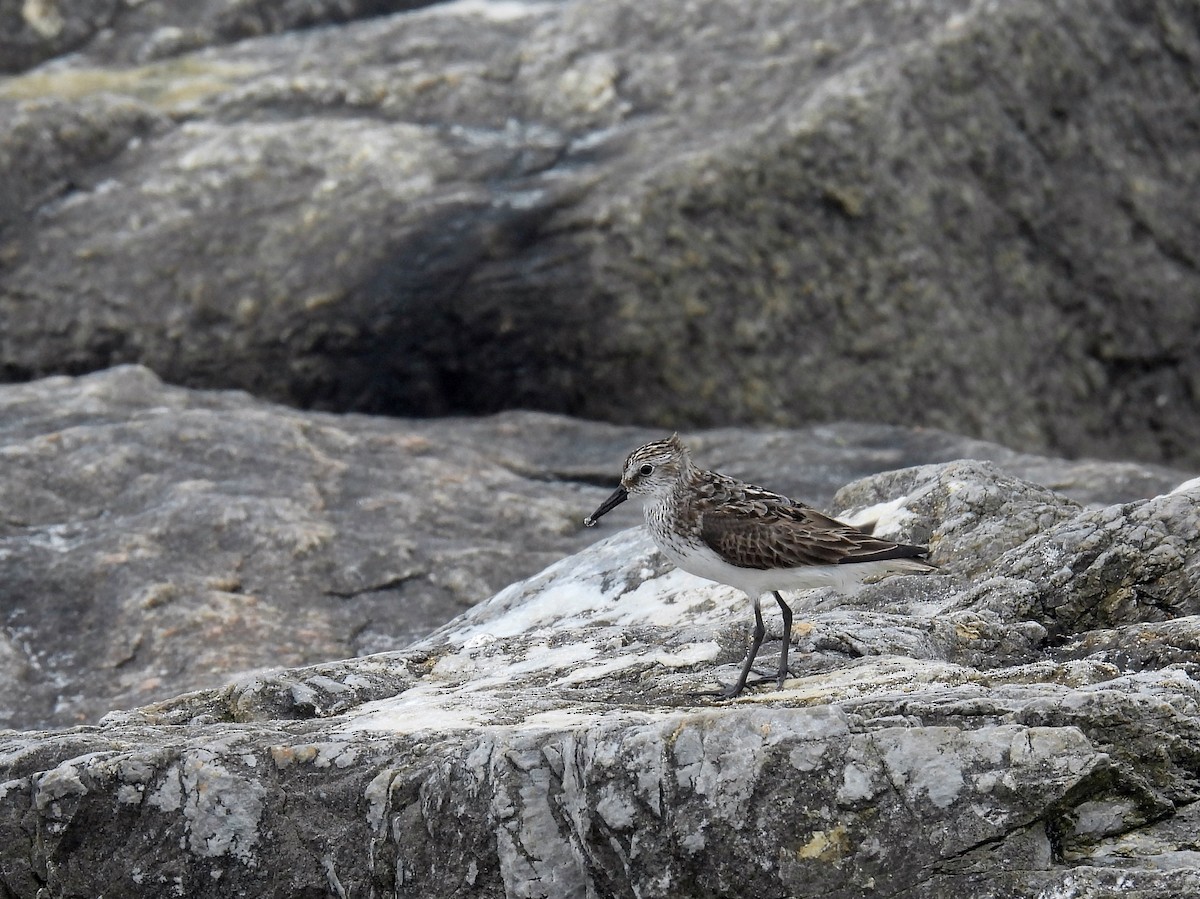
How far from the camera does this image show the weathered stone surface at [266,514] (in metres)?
10.8

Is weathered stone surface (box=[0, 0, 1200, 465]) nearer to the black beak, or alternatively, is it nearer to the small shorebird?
the black beak

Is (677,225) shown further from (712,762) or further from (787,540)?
(712,762)

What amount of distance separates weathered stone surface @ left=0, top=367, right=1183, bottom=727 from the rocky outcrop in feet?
4.32

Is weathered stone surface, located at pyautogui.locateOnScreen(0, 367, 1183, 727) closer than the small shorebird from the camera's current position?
No

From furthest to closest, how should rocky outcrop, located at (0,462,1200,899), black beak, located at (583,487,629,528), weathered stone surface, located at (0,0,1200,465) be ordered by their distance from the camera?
1. weathered stone surface, located at (0,0,1200,465)
2. black beak, located at (583,487,629,528)
3. rocky outcrop, located at (0,462,1200,899)

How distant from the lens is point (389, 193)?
15875 millimetres

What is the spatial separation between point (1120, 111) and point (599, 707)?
1231 centimetres

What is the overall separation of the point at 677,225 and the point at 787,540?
7.22 meters

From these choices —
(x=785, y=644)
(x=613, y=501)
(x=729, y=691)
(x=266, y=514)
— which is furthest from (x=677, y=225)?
(x=729, y=691)

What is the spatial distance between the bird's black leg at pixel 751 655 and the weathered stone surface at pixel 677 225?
7.08 m

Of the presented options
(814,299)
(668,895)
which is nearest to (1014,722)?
(668,895)

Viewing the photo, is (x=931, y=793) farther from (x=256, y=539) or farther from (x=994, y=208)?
(x=994, y=208)

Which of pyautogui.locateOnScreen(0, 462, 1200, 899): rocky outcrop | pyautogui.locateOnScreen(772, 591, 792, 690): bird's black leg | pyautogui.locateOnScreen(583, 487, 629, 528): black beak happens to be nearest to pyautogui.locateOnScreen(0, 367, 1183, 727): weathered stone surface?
pyautogui.locateOnScreen(0, 462, 1200, 899): rocky outcrop

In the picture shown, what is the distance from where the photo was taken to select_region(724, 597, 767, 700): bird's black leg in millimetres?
7539
